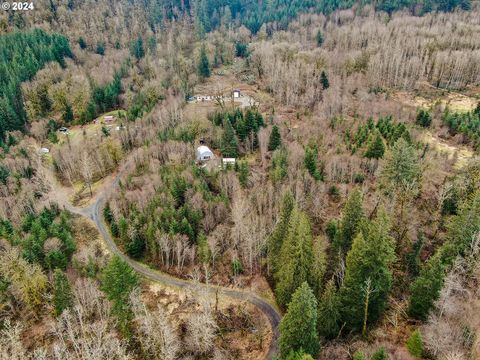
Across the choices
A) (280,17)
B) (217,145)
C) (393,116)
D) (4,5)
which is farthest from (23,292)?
(280,17)

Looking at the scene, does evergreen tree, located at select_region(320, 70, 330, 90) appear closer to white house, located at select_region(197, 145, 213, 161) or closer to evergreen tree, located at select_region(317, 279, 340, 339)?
white house, located at select_region(197, 145, 213, 161)

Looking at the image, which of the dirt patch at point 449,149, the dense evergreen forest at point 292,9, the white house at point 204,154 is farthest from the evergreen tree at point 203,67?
the dirt patch at point 449,149

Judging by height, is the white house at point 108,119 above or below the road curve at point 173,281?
above

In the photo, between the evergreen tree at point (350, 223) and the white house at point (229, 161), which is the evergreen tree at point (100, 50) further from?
the evergreen tree at point (350, 223)

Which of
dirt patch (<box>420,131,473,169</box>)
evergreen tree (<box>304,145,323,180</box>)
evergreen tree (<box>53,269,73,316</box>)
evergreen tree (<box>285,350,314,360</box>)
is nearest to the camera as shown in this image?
evergreen tree (<box>285,350,314,360</box>)

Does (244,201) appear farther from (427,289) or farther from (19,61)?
(19,61)

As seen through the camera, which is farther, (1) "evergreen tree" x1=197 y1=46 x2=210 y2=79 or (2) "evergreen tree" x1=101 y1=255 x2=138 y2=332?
(1) "evergreen tree" x1=197 y1=46 x2=210 y2=79

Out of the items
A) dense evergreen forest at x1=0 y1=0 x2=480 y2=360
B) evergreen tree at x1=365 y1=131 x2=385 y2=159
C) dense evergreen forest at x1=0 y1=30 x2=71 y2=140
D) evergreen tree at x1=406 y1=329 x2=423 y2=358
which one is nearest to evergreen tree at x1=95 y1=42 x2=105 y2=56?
dense evergreen forest at x1=0 y1=0 x2=480 y2=360

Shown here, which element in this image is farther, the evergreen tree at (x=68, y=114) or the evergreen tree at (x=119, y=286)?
the evergreen tree at (x=68, y=114)
